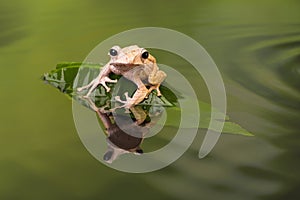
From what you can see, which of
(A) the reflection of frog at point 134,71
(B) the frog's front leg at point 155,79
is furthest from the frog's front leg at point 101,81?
(B) the frog's front leg at point 155,79

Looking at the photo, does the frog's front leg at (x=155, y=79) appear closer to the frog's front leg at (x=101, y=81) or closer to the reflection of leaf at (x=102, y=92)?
the reflection of leaf at (x=102, y=92)

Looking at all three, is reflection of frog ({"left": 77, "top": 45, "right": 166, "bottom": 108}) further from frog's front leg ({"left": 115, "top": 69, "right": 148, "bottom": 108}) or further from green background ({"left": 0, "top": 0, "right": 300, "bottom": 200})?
green background ({"left": 0, "top": 0, "right": 300, "bottom": 200})

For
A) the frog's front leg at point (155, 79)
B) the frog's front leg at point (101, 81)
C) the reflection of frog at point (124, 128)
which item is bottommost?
the reflection of frog at point (124, 128)

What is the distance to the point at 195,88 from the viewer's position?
2062mm

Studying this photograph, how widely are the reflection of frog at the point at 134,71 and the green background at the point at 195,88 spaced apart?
0.17 metres

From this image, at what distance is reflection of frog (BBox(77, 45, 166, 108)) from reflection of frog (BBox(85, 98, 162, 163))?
0.05m

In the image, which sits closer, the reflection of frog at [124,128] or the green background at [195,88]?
the green background at [195,88]

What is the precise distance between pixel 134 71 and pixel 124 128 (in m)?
0.22

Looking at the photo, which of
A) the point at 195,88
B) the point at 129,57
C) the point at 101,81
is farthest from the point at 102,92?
the point at 195,88

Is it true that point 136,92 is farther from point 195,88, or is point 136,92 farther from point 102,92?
point 195,88

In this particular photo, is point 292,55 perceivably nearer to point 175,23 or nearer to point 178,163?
point 175,23

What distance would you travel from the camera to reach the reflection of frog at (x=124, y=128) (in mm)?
1622

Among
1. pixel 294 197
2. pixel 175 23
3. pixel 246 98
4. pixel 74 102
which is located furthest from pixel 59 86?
pixel 175 23

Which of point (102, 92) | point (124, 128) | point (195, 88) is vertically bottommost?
point (124, 128)
